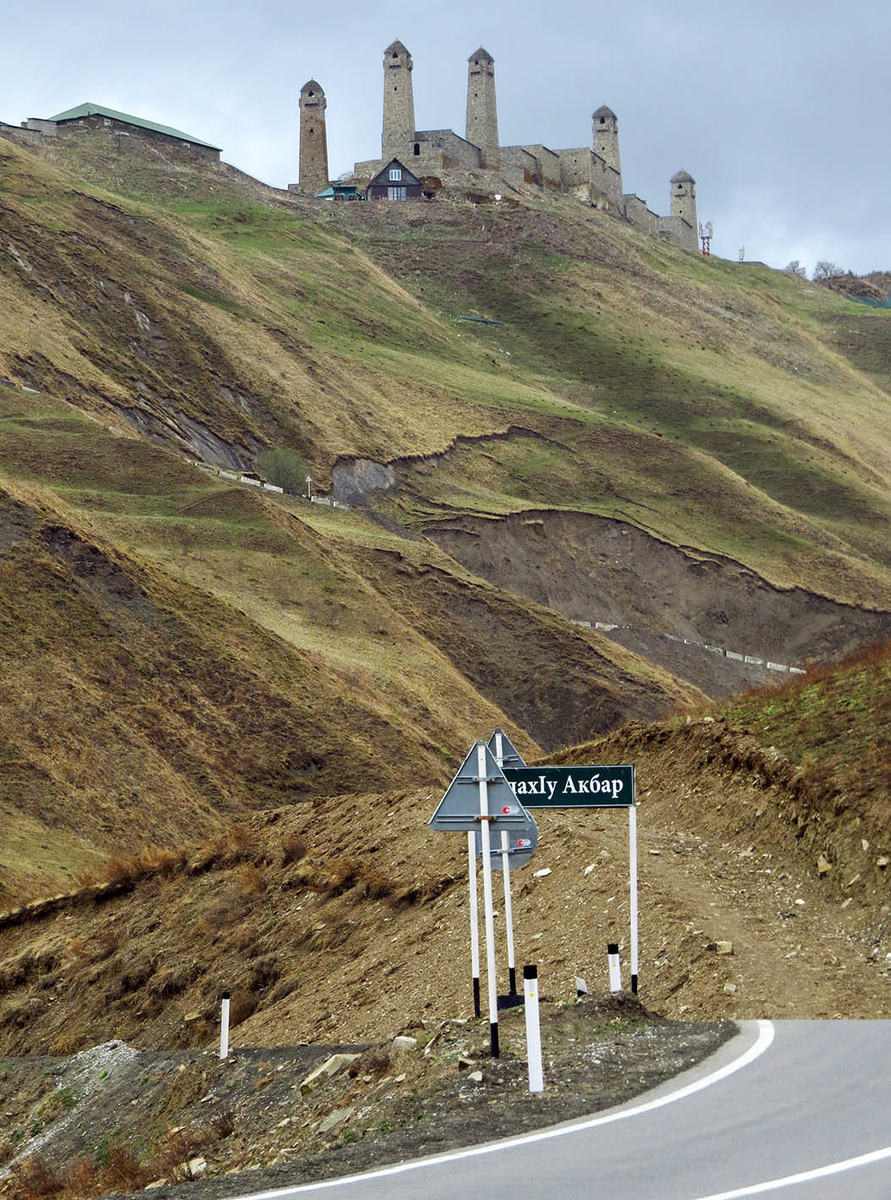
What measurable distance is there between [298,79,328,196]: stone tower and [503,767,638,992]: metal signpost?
419 ft

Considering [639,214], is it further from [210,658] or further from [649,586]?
[210,658]

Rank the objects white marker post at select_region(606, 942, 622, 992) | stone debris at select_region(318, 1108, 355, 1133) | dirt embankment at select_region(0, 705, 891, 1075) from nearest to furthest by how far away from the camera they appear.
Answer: stone debris at select_region(318, 1108, 355, 1133)
white marker post at select_region(606, 942, 622, 992)
dirt embankment at select_region(0, 705, 891, 1075)

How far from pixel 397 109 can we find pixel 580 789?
12561cm

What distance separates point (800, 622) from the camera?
8094 centimetres

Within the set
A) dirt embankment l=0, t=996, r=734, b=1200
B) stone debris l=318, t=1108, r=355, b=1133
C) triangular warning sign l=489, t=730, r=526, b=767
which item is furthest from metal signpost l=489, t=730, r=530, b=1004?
stone debris l=318, t=1108, r=355, b=1133

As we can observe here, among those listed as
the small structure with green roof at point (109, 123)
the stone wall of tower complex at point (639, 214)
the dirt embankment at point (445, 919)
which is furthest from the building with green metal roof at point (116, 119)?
the dirt embankment at point (445, 919)

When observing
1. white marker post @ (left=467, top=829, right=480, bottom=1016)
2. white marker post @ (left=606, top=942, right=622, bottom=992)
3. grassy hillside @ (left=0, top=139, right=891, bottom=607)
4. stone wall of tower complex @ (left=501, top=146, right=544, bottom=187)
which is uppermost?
stone wall of tower complex @ (left=501, top=146, right=544, bottom=187)

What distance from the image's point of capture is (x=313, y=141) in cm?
13800

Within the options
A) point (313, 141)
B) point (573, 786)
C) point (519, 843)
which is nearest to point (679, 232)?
point (313, 141)

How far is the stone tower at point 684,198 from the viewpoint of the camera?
15950cm

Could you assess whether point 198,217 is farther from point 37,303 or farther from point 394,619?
point 394,619

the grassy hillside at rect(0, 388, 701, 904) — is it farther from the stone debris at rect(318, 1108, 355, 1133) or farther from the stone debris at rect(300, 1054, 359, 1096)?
the stone debris at rect(318, 1108, 355, 1133)

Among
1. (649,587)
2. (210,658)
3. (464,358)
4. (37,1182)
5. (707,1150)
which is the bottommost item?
(37,1182)

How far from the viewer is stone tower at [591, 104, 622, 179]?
478ft
